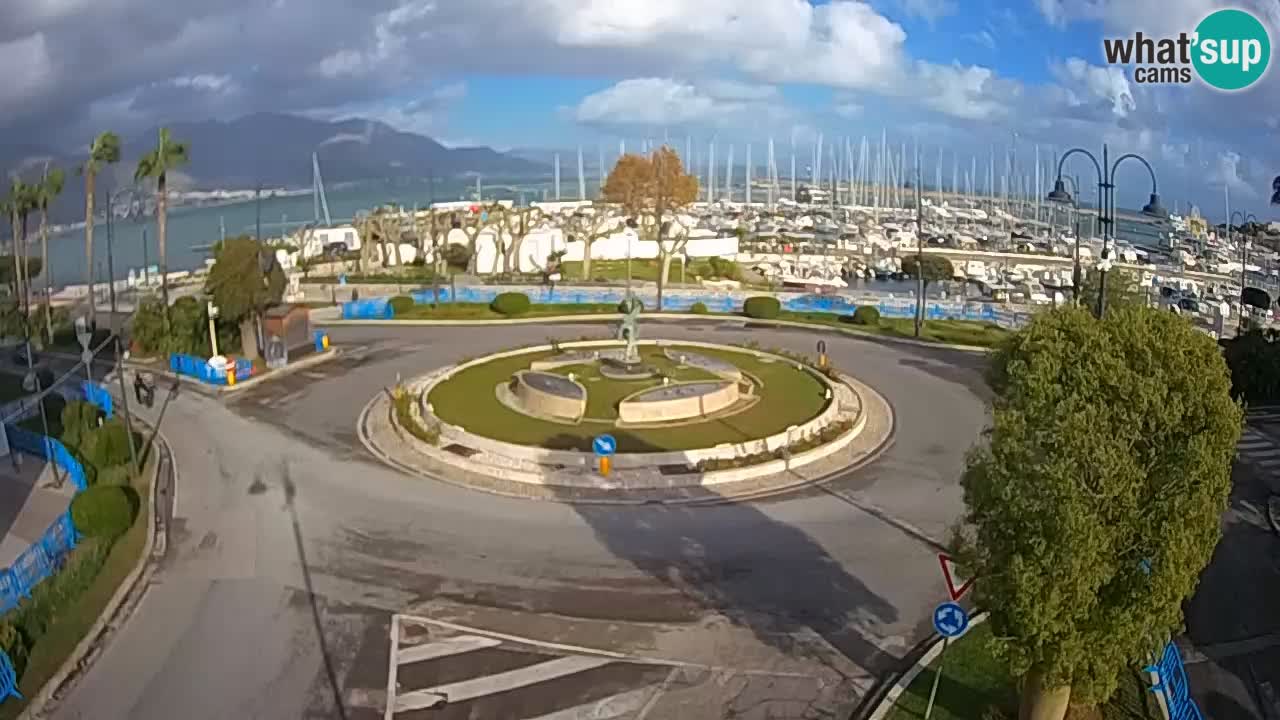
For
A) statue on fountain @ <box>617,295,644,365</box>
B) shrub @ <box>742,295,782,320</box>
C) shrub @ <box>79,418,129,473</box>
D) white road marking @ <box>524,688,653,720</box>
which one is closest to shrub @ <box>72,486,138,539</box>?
shrub @ <box>79,418,129,473</box>

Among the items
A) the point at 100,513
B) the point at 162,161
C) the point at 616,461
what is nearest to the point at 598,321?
the point at 162,161

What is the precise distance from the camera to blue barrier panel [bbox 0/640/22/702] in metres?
13.9

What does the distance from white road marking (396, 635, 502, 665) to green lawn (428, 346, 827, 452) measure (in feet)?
29.6

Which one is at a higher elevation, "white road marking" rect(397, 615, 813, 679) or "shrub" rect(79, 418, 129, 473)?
"shrub" rect(79, 418, 129, 473)

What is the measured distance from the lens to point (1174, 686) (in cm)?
1375


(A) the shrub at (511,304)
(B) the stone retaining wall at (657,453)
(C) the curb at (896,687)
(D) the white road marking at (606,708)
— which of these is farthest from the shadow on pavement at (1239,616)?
(A) the shrub at (511,304)

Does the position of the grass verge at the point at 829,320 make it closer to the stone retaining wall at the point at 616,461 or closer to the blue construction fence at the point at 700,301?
the blue construction fence at the point at 700,301

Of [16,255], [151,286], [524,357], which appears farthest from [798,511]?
[151,286]

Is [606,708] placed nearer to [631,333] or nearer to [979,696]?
[979,696]

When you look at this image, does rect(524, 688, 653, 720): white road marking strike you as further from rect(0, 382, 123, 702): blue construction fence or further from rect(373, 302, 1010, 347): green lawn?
rect(373, 302, 1010, 347): green lawn

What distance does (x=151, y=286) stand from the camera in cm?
5841

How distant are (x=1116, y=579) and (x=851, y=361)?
25.2m

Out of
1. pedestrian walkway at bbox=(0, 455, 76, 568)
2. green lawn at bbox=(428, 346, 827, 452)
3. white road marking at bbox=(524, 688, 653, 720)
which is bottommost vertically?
white road marking at bbox=(524, 688, 653, 720)

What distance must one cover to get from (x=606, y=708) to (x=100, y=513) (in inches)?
477
